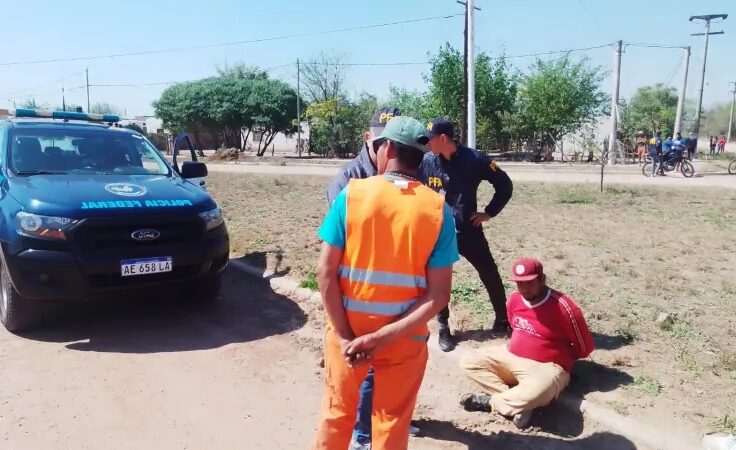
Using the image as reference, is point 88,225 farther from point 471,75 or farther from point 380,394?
point 471,75

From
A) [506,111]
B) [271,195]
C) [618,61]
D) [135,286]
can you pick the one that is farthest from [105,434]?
[506,111]

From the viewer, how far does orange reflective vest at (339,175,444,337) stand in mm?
2186

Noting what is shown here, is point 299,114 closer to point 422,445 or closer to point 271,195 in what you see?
point 271,195

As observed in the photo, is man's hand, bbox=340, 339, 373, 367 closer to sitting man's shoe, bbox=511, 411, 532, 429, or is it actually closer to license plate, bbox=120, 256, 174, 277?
sitting man's shoe, bbox=511, 411, 532, 429

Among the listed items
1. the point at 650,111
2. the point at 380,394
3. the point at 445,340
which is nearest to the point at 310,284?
the point at 445,340

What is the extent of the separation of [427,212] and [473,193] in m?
2.31

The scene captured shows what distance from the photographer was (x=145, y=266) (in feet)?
15.3

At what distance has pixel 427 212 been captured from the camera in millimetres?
2199

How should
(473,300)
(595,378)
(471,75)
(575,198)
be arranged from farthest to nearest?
(471,75), (575,198), (473,300), (595,378)

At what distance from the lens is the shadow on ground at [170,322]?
15.4 ft

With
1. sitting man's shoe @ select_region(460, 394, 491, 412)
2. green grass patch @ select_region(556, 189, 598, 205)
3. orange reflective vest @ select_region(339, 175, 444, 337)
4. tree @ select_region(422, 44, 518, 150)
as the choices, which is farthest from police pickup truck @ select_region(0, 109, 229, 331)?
tree @ select_region(422, 44, 518, 150)

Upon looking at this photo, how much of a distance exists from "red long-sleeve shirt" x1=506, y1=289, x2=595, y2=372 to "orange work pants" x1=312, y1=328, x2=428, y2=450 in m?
1.45

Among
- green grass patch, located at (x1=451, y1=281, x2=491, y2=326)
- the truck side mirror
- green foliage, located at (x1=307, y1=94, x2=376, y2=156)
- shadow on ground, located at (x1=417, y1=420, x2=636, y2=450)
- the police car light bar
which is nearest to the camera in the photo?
shadow on ground, located at (x1=417, y1=420, x2=636, y2=450)

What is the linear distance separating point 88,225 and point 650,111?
168ft
